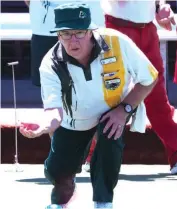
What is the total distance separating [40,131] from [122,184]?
1.80m

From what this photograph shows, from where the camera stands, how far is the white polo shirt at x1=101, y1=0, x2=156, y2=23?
6.04 m

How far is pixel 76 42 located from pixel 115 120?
44cm

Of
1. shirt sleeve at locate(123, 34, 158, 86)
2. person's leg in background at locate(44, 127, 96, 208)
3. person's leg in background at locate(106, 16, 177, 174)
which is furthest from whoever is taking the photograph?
person's leg in background at locate(106, 16, 177, 174)

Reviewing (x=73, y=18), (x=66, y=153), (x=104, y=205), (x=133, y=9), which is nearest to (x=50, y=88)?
(x=73, y=18)

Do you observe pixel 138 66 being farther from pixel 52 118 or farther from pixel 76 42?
pixel 52 118

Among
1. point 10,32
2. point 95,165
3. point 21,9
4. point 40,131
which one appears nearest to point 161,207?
point 95,165

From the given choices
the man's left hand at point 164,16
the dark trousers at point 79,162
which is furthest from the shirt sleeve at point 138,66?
the man's left hand at point 164,16

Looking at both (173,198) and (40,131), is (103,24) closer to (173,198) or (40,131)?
(173,198)

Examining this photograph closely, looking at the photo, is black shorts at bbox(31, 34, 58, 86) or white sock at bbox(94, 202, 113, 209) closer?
white sock at bbox(94, 202, 113, 209)

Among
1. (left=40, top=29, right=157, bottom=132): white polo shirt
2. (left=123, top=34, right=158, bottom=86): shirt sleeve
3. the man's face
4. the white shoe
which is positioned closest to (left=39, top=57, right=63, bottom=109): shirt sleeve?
(left=40, top=29, right=157, bottom=132): white polo shirt

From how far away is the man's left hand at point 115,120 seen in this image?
15.7ft

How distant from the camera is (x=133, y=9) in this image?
6055 millimetres

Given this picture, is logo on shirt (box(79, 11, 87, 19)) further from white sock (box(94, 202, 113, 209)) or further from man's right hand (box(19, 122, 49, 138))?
white sock (box(94, 202, 113, 209))

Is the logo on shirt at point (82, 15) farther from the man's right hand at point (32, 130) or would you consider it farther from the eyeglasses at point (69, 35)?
the man's right hand at point (32, 130)
